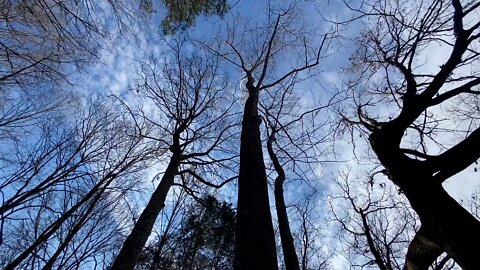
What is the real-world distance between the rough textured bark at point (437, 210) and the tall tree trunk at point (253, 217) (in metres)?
1.33

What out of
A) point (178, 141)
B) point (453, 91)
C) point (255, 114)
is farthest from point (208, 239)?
point (453, 91)

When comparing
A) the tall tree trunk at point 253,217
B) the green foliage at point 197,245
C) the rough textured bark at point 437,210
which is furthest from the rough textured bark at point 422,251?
the green foliage at point 197,245

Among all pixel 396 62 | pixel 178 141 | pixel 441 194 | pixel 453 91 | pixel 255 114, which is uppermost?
pixel 178 141

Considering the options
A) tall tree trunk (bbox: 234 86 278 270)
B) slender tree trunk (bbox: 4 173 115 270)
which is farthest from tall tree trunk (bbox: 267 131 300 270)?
slender tree trunk (bbox: 4 173 115 270)

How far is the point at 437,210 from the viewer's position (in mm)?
2645

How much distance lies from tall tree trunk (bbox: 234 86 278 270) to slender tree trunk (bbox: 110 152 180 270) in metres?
2.53

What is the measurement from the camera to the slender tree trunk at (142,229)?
4.83 m

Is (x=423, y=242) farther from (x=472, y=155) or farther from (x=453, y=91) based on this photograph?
(x=453, y=91)

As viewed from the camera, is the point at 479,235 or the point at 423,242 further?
the point at 423,242

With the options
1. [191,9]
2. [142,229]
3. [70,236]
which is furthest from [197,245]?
[191,9]

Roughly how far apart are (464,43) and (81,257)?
439 inches

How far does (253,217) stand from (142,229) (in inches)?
126

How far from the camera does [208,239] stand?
14.0 m

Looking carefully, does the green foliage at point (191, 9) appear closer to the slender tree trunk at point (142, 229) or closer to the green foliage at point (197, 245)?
the slender tree trunk at point (142, 229)
